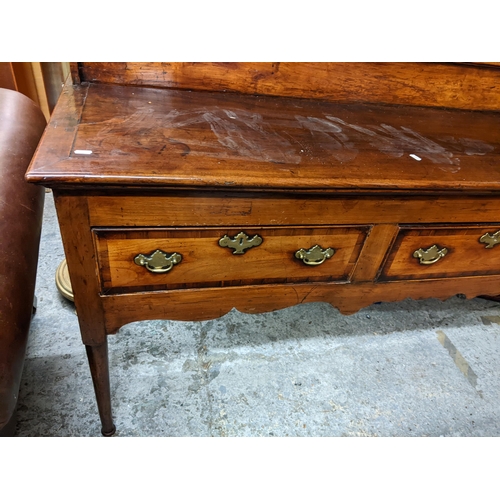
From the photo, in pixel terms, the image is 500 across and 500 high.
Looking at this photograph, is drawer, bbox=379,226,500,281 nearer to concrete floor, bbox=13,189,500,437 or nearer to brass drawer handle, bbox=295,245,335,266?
brass drawer handle, bbox=295,245,335,266

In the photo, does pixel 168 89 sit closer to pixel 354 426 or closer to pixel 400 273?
pixel 400 273

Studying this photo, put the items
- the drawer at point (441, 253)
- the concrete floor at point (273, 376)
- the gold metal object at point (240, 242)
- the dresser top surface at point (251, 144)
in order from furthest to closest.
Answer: the concrete floor at point (273, 376) → the drawer at point (441, 253) → the gold metal object at point (240, 242) → the dresser top surface at point (251, 144)

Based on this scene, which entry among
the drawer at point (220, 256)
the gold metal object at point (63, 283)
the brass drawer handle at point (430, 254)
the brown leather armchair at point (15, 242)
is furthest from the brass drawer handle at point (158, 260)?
the gold metal object at point (63, 283)

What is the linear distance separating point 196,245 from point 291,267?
0.79 ft

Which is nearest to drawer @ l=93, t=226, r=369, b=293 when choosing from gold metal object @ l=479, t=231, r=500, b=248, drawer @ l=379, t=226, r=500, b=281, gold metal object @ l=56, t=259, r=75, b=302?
drawer @ l=379, t=226, r=500, b=281

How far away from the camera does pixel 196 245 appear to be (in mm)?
812

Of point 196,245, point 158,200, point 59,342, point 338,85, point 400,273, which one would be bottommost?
point 59,342

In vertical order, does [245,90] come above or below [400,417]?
above

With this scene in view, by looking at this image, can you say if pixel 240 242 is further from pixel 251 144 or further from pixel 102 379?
pixel 102 379

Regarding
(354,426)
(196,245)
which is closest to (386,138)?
(196,245)

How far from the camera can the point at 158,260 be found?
81 cm

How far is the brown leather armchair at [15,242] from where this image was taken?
727 mm

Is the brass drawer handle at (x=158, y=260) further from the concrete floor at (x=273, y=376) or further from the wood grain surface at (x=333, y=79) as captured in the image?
the concrete floor at (x=273, y=376)

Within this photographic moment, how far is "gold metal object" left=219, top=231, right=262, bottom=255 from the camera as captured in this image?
2.68 ft
